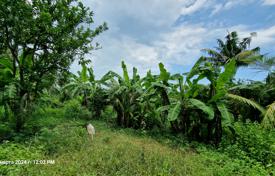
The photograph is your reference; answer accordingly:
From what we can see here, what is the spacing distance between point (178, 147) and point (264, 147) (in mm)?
2169

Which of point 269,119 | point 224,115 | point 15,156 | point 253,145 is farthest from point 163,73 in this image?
point 15,156

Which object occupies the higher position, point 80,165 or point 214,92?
point 214,92

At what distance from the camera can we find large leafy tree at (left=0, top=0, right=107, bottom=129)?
5.54m

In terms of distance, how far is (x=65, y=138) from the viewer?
5.55 m

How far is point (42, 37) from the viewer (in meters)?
6.05

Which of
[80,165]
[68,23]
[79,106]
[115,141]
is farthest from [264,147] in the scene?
[79,106]

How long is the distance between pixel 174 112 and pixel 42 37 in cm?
418

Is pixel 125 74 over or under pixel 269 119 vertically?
over

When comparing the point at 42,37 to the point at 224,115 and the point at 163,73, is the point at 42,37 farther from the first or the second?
the point at 224,115

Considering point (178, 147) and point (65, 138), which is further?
point (178, 147)

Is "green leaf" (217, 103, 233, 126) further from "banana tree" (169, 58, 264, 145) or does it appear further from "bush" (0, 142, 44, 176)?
"bush" (0, 142, 44, 176)

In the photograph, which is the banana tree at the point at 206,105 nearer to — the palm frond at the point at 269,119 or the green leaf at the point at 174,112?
the green leaf at the point at 174,112

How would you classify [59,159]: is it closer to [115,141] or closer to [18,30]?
[115,141]

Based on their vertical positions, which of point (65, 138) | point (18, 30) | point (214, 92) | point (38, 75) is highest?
point (18, 30)
